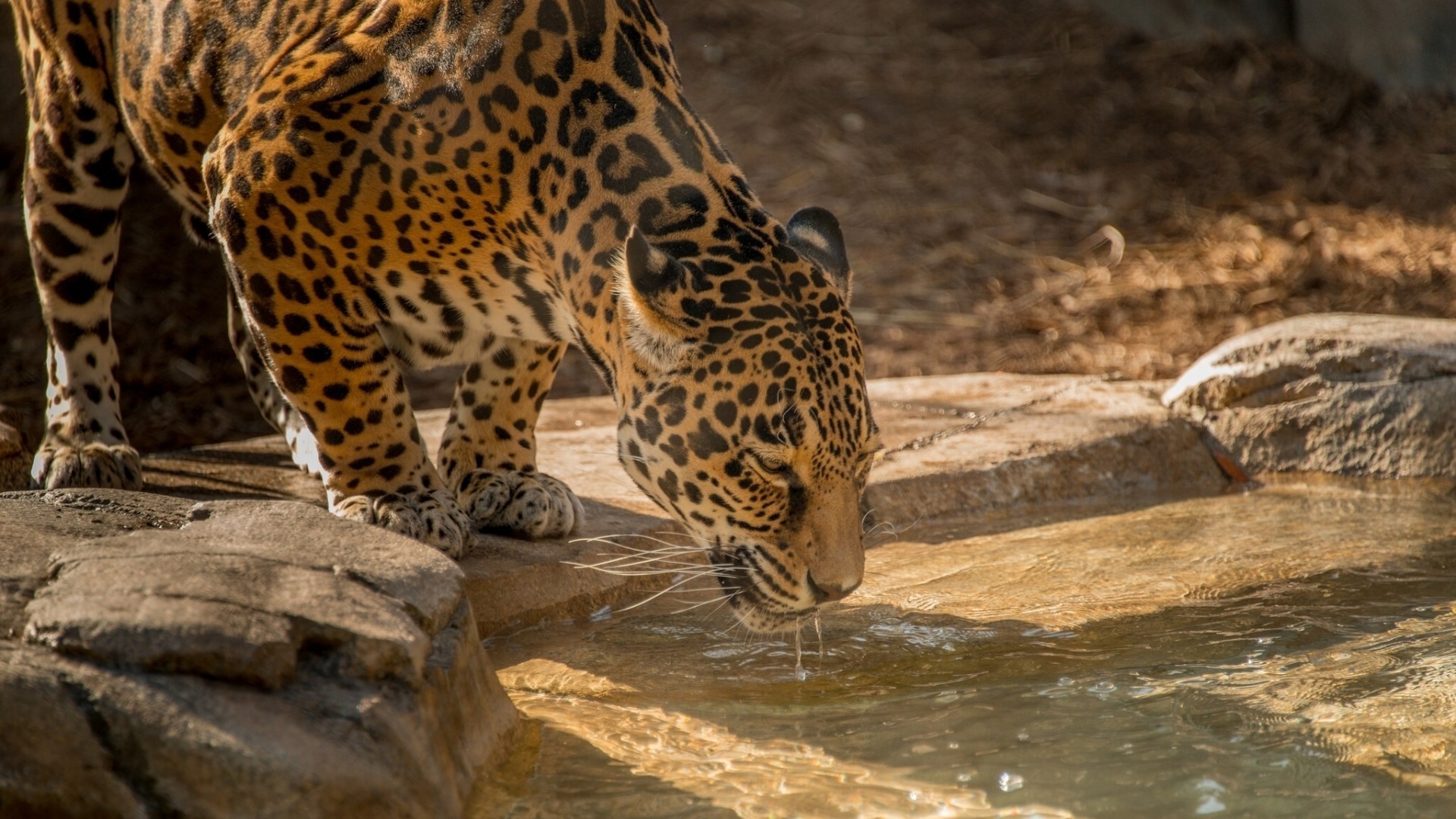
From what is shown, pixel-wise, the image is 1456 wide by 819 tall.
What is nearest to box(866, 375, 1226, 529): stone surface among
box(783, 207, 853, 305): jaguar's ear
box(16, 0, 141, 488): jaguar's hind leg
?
box(783, 207, 853, 305): jaguar's ear

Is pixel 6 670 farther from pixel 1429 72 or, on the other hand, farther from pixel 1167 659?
pixel 1429 72

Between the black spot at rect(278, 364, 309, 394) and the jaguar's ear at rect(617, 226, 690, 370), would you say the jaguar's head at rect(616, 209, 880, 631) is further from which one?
the black spot at rect(278, 364, 309, 394)

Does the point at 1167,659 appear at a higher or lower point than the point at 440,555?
lower

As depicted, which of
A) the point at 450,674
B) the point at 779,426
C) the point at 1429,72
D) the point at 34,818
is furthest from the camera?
the point at 1429,72

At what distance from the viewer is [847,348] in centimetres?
399

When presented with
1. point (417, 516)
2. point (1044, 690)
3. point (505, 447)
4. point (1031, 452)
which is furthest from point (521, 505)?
point (1031, 452)

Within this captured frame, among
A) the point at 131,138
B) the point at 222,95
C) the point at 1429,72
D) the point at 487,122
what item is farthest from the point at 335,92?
the point at 1429,72

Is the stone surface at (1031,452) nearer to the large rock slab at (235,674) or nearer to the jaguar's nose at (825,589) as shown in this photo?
the jaguar's nose at (825,589)

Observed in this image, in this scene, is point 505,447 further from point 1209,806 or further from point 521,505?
point 1209,806

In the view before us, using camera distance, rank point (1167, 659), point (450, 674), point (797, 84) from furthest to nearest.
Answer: point (797, 84), point (1167, 659), point (450, 674)

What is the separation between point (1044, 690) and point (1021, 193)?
26.4 feet

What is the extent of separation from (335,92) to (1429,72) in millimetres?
10377

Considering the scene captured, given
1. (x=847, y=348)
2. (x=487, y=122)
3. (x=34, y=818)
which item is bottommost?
(x=34, y=818)

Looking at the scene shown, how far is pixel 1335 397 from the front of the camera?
630 cm
